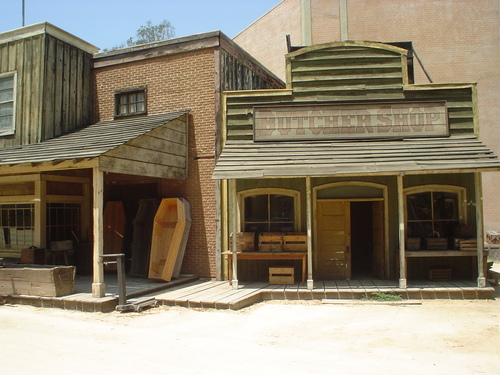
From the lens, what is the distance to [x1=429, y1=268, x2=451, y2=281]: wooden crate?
10.5 meters

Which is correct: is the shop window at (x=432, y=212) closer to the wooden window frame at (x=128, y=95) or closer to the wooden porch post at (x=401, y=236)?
the wooden porch post at (x=401, y=236)

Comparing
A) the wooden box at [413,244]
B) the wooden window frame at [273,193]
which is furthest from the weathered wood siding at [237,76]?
the wooden box at [413,244]

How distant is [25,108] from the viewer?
1269cm

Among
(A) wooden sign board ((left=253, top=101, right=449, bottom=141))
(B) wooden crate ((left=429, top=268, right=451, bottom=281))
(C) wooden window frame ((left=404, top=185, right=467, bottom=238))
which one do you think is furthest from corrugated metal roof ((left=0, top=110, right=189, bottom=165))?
(B) wooden crate ((left=429, top=268, right=451, bottom=281))

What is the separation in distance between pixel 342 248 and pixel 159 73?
680 cm

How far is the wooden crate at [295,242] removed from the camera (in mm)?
10234

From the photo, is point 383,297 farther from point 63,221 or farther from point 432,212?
point 63,221

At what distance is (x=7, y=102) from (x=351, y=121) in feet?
31.8

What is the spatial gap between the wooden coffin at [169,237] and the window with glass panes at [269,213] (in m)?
1.56

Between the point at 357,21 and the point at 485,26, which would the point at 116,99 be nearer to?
the point at 357,21

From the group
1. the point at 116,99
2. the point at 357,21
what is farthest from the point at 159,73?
the point at 357,21

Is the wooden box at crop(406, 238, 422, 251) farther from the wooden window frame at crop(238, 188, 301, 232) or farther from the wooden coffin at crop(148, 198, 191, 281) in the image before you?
the wooden coffin at crop(148, 198, 191, 281)

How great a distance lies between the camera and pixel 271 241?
10.3 meters

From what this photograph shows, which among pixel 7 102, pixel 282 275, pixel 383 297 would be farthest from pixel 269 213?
pixel 7 102
